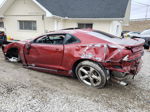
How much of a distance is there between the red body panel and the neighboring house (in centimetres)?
654

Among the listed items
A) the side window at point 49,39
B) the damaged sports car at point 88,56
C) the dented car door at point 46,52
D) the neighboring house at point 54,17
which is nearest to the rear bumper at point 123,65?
the damaged sports car at point 88,56

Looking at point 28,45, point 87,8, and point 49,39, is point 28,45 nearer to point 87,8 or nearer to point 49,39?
point 49,39

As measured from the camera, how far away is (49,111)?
2242 millimetres

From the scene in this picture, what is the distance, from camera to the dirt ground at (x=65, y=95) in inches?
92.5

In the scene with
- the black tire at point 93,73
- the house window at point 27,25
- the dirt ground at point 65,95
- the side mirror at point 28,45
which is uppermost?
the house window at point 27,25

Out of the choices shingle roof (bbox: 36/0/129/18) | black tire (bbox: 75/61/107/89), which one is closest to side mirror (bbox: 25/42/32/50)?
black tire (bbox: 75/61/107/89)

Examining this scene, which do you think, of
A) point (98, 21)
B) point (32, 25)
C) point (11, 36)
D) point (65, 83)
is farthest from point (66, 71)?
point (11, 36)

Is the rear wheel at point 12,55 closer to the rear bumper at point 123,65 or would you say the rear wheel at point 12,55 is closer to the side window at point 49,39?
the side window at point 49,39

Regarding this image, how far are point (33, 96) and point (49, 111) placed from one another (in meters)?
0.66

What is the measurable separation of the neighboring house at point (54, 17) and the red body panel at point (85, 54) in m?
6.54

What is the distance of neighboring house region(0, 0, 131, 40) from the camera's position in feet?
33.9

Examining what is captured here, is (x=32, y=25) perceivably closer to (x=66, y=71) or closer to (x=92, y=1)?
(x=92, y=1)

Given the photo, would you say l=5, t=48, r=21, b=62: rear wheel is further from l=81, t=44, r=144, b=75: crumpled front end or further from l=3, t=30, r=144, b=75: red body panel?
l=81, t=44, r=144, b=75: crumpled front end

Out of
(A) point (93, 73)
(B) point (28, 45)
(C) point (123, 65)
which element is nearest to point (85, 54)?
(A) point (93, 73)
